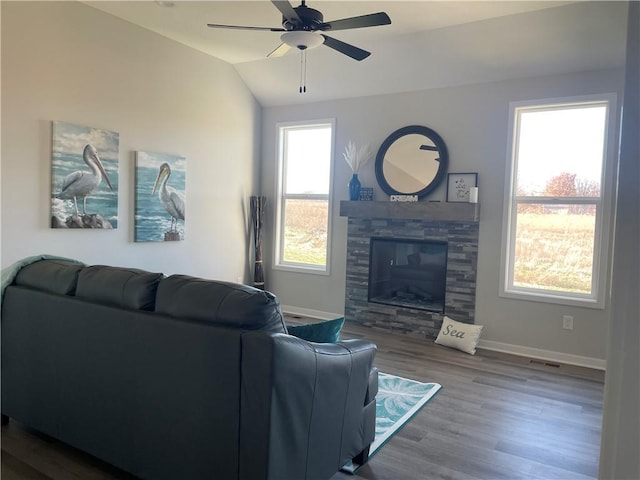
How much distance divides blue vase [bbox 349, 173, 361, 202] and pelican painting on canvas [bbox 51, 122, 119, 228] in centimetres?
252

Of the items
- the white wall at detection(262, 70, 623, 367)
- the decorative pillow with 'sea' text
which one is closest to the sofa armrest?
the decorative pillow with 'sea' text

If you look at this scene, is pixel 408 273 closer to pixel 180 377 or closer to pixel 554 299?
pixel 554 299

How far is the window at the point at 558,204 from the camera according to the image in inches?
165

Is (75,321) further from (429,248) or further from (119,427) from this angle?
(429,248)

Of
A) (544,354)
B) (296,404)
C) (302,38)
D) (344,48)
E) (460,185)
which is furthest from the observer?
(460,185)

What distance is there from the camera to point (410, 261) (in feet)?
17.1

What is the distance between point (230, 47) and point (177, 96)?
0.79 meters

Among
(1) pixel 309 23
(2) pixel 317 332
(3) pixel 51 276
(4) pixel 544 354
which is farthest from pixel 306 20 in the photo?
(4) pixel 544 354

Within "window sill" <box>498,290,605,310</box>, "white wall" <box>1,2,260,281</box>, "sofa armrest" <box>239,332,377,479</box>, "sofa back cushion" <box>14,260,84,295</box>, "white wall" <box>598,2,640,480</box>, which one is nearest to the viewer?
"white wall" <box>598,2,640,480</box>

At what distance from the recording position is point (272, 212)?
6184mm

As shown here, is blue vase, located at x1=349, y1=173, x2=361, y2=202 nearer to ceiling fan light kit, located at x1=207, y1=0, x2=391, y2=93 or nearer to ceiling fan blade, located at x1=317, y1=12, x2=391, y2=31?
ceiling fan light kit, located at x1=207, y1=0, x2=391, y2=93

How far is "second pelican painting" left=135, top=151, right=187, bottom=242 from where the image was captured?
4617mm

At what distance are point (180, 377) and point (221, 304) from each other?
13.5 inches

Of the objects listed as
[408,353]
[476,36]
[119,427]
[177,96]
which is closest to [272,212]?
[177,96]
